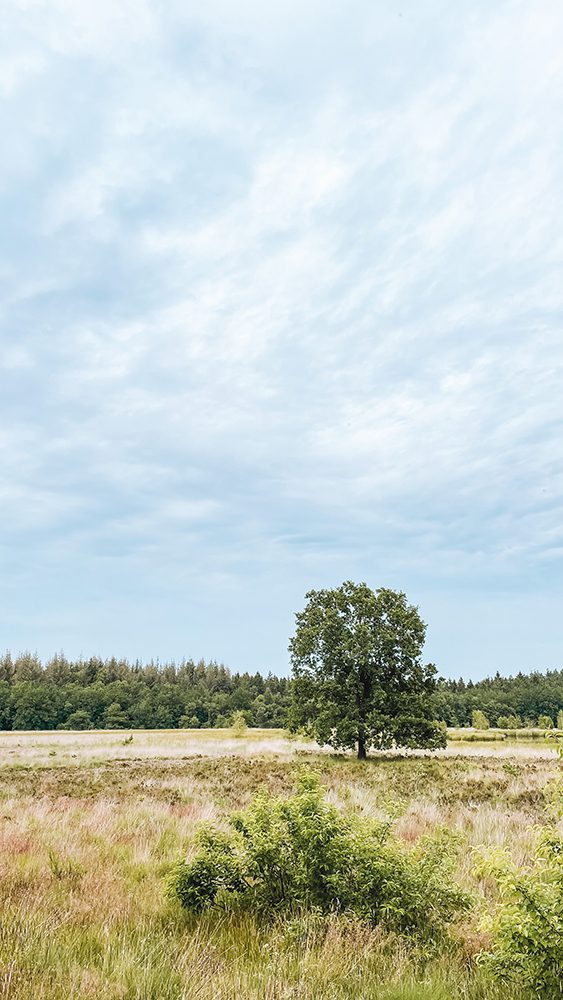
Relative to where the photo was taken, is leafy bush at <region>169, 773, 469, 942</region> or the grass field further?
leafy bush at <region>169, 773, 469, 942</region>

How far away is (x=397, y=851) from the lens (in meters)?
6.22

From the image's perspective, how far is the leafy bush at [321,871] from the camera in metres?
5.89

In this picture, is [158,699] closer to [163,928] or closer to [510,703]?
[510,703]

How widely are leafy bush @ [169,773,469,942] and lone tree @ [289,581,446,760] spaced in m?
25.5

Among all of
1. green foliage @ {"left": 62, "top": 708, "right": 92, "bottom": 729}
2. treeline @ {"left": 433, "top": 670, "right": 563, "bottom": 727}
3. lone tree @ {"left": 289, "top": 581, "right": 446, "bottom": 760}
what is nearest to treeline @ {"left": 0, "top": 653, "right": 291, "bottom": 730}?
green foliage @ {"left": 62, "top": 708, "right": 92, "bottom": 729}

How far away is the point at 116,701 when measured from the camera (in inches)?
4296

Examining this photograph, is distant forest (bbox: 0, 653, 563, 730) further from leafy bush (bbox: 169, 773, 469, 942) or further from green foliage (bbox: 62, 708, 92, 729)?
leafy bush (bbox: 169, 773, 469, 942)

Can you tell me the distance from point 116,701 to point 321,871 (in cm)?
11194

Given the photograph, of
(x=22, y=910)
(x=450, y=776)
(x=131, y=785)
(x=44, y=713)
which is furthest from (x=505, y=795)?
(x=44, y=713)

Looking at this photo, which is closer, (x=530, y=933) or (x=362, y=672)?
(x=530, y=933)

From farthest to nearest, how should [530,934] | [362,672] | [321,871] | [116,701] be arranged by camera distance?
[116,701], [362,672], [321,871], [530,934]

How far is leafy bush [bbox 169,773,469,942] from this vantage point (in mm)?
5895

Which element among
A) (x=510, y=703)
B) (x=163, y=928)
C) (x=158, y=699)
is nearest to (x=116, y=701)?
(x=158, y=699)

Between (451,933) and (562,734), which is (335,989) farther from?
(562,734)
